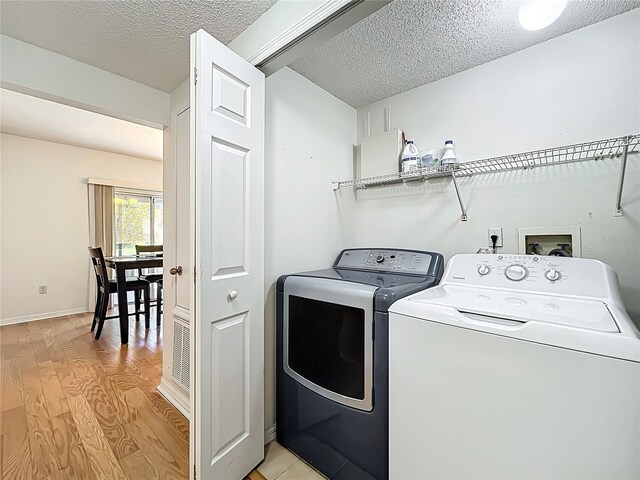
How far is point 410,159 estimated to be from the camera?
1.79 meters

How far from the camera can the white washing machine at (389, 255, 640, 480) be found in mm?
661

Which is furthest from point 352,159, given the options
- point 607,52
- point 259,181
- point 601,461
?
point 601,461

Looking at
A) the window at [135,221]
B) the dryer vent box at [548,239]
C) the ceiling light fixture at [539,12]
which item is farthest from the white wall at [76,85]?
the window at [135,221]

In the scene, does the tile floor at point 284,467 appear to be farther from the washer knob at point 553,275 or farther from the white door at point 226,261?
the washer knob at point 553,275

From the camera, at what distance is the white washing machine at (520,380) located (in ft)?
2.17

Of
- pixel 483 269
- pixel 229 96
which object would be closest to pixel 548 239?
pixel 483 269

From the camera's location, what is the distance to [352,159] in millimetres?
2154

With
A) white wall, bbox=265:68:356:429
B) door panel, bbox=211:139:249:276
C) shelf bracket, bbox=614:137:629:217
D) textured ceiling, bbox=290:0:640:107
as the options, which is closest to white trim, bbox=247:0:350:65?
white wall, bbox=265:68:356:429

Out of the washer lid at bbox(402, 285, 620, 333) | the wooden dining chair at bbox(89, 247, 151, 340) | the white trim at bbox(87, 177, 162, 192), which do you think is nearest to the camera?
the washer lid at bbox(402, 285, 620, 333)

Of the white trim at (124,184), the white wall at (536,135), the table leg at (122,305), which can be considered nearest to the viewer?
the white wall at (536,135)

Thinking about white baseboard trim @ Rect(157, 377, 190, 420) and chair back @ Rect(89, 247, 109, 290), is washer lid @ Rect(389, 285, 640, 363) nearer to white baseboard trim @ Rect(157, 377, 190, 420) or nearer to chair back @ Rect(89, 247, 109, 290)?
white baseboard trim @ Rect(157, 377, 190, 420)

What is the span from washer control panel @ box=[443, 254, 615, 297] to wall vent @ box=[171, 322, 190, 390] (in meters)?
1.71

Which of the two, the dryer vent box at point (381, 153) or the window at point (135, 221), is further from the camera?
the window at point (135, 221)

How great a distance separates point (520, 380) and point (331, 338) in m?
0.72
